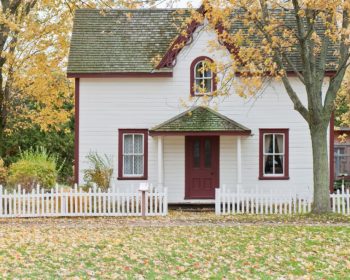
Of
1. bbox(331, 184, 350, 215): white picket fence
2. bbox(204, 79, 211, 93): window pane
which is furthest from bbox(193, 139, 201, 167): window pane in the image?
bbox(331, 184, 350, 215): white picket fence

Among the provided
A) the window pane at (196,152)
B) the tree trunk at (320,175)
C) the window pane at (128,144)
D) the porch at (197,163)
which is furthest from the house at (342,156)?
the tree trunk at (320,175)

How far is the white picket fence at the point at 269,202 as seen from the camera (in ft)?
72.0

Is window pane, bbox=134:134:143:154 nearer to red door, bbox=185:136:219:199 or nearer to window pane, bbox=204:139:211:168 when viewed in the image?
red door, bbox=185:136:219:199

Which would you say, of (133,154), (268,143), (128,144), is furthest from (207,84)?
(133,154)

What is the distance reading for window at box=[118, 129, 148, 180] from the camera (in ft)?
84.3

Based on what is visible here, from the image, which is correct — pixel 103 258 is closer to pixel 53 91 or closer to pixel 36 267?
pixel 36 267

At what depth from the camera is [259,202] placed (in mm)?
23438

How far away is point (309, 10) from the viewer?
19094 mm

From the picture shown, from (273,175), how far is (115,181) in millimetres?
5992

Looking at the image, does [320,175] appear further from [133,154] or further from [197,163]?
[133,154]

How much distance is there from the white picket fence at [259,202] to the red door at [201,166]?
255 centimetres

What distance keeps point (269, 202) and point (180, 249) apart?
373 inches

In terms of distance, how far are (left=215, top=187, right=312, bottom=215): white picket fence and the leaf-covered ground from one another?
7.16 ft

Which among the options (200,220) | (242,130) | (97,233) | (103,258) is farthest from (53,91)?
(103,258)
